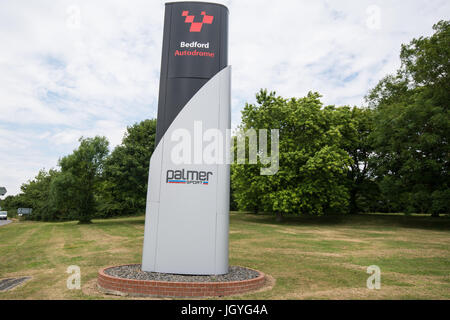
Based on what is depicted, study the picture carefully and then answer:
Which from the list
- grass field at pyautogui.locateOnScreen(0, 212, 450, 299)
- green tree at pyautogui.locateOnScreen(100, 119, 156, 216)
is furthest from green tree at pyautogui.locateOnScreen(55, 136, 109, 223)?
grass field at pyautogui.locateOnScreen(0, 212, 450, 299)

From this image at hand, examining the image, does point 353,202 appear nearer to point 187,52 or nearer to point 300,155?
point 300,155

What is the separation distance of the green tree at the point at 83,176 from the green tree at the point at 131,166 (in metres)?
1.60

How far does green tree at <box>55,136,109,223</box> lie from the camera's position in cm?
2975

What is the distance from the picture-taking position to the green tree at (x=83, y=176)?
97.6 ft

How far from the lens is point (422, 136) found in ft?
76.8

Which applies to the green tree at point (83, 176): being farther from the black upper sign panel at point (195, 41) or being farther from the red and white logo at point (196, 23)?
the red and white logo at point (196, 23)

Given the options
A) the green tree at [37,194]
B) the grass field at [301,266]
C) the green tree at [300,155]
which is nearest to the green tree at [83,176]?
the green tree at [300,155]

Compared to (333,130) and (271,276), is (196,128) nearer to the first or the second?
(271,276)

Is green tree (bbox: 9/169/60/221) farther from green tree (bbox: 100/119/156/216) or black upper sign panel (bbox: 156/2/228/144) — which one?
black upper sign panel (bbox: 156/2/228/144)

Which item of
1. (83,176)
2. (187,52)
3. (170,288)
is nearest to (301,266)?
(170,288)

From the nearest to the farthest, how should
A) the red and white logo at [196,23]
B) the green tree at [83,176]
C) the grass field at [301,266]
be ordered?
the grass field at [301,266], the red and white logo at [196,23], the green tree at [83,176]

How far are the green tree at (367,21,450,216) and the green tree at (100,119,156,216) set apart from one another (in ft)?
67.3
